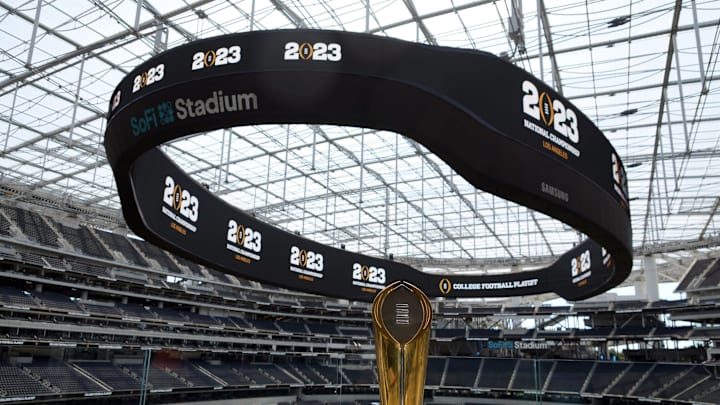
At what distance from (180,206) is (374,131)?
19.4 meters

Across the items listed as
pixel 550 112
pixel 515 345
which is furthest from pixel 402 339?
pixel 515 345

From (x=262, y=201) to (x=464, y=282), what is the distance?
2395 centimetres

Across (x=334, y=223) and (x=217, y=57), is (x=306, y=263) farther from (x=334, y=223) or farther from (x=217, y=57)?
(x=334, y=223)

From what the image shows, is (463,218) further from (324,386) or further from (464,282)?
(464,282)

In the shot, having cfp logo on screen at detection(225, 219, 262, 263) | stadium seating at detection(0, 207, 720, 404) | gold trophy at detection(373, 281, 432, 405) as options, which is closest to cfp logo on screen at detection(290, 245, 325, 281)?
cfp logo on screen at detection(225, 219, 262, 263)

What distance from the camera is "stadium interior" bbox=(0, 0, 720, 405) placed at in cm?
1736

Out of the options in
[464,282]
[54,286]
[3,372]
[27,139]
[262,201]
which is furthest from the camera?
[262,201]

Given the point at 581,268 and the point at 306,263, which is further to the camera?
the point at 581,268

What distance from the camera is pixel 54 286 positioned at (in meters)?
29.2

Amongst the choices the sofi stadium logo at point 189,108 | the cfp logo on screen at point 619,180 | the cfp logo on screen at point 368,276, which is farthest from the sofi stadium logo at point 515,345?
the sofi stadium logo at point 189,108

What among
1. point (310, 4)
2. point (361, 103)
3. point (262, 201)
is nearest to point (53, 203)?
point (262, 201)

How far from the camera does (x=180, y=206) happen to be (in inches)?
271

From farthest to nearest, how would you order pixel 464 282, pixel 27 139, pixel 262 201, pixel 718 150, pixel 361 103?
pixel 262 201 → pixel 27 139 → pixel 718 150 → pixel 464 282 → pixel 361 103

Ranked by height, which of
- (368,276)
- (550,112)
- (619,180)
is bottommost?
(368,276)
